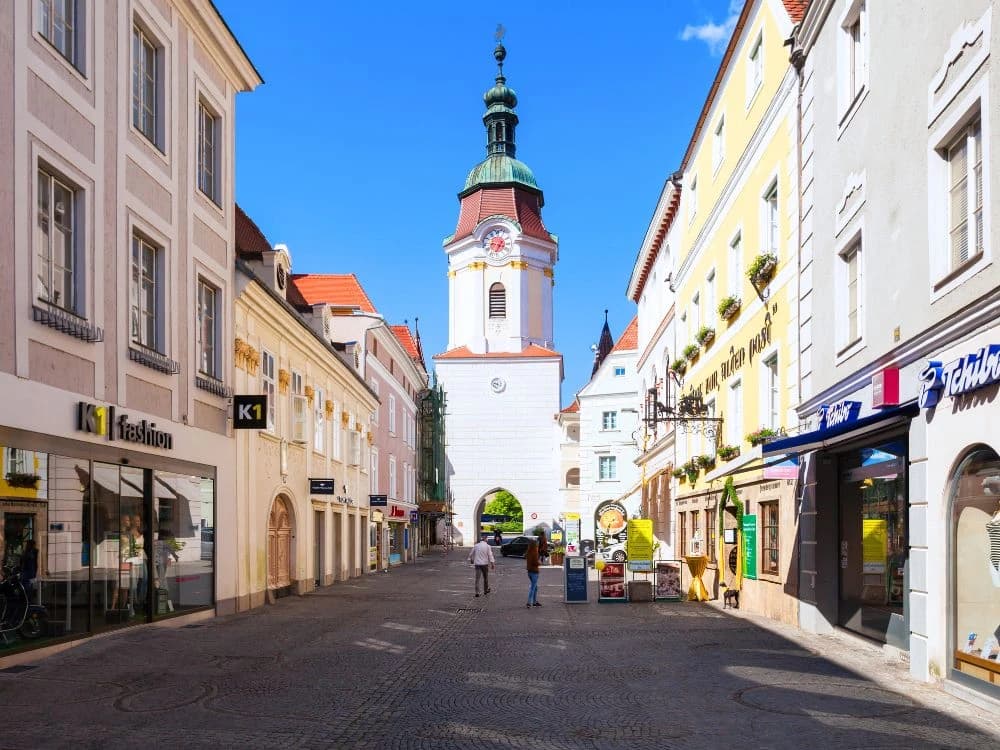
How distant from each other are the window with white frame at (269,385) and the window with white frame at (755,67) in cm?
1127

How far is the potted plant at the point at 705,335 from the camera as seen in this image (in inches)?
993

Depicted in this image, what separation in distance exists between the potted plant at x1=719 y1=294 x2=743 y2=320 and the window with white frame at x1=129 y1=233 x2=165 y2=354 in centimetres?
1080

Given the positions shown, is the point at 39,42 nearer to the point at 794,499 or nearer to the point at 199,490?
the point at 199,490

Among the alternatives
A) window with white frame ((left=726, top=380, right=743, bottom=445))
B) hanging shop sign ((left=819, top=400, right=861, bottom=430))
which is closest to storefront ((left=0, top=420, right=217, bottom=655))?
hanging shop sign ((left=819, top=400, right=861, bottom=430))

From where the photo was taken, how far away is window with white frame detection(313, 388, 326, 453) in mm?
30531

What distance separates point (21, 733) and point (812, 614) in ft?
36.4

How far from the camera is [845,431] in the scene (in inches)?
521

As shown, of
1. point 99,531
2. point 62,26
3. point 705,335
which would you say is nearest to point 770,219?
point 705,335

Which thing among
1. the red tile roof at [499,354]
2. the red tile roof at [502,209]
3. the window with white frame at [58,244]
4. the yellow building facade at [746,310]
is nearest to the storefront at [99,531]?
the window with white frame at [58,244]

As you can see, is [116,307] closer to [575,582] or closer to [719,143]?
[575,582]

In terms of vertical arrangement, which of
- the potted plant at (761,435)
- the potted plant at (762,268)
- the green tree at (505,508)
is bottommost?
the green tree at (505,508)

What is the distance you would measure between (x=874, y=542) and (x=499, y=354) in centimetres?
6700

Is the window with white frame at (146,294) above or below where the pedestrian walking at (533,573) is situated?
above

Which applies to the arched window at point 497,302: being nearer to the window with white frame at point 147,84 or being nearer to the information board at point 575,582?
the information board at point 575,582
